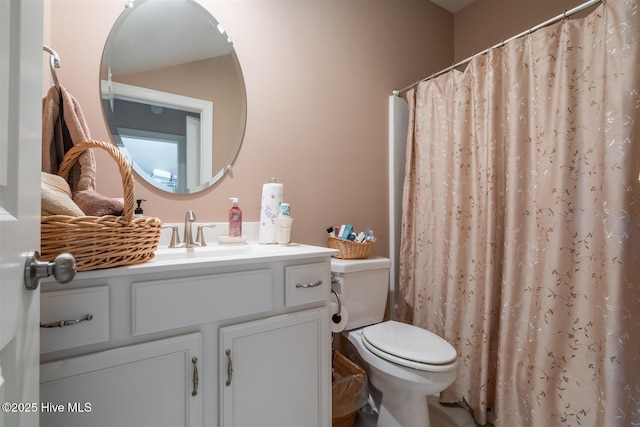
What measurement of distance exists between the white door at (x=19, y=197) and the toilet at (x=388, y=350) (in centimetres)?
110

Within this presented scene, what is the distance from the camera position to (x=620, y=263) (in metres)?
1.03

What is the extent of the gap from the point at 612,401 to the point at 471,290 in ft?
1.95

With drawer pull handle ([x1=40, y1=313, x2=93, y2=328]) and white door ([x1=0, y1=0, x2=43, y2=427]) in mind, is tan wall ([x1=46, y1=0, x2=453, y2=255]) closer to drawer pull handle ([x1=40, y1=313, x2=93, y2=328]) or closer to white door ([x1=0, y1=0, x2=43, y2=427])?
drawer pull handle ([x1=40, y1=313, x2=93, y2=328])

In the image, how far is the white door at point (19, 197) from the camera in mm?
407

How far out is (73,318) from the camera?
0.69 meters

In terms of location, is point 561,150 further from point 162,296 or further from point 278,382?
point 162,296

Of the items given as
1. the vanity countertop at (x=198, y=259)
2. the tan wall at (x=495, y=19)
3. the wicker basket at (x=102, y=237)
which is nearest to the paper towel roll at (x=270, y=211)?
the vanity countertop at (x=198, y=259)

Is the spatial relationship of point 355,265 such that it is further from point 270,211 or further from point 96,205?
point 96,205

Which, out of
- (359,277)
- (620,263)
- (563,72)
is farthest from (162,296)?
(563,72)

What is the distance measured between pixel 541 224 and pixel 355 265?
2.72ft

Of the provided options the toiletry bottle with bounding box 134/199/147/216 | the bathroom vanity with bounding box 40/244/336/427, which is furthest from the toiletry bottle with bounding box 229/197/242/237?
the toiletry bottle with bounding box 134/199/147/216

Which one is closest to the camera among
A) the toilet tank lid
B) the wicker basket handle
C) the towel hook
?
the wicker basket handle

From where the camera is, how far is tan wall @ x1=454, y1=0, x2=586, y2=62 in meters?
1.75

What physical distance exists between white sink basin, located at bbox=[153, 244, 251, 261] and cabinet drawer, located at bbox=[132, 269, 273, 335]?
215mm
